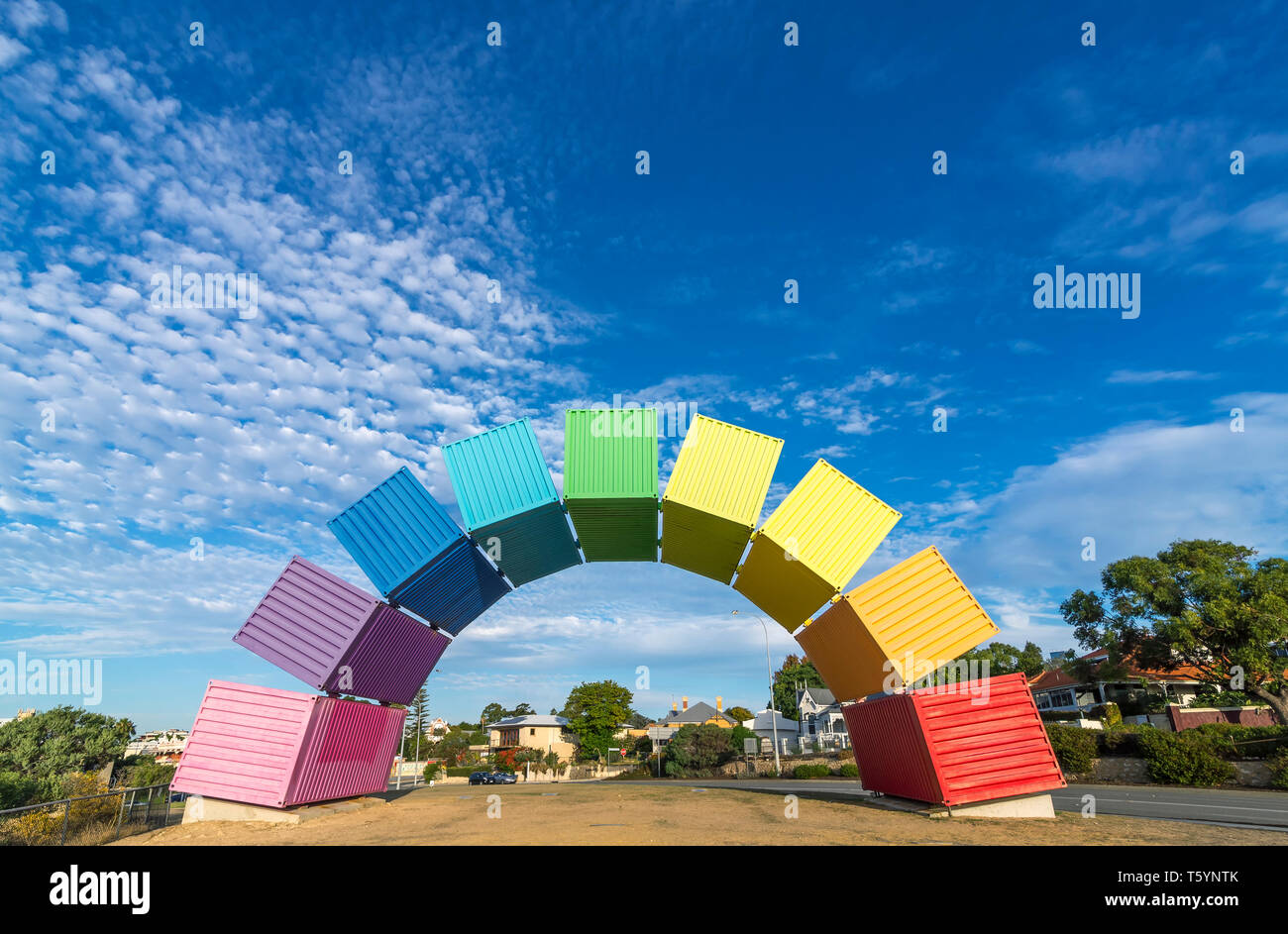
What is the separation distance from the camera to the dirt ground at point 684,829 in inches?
488

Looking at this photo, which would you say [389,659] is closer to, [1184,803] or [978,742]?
[978,742]

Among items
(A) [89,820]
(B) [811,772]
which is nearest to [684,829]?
(A) [89,820]

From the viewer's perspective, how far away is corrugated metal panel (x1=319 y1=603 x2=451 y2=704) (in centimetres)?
1955

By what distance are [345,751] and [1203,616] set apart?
42763 mm

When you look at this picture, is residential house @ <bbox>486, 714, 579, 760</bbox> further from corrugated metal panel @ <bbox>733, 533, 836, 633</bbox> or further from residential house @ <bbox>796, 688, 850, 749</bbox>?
corrugated metal panel @ <bbox>733, 533, 836, 633</bbox>

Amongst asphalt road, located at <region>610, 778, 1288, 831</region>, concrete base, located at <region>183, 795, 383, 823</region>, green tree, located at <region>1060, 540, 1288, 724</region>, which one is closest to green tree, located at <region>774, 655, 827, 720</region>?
green tree, located at <region>1060, 540, 1288, 724</region>

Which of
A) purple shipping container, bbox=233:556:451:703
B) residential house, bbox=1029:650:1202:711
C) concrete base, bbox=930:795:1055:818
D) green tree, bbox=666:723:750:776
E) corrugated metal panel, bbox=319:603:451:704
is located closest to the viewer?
concrete base, bbox=930:795:1055:818

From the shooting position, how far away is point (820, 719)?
7412 cm

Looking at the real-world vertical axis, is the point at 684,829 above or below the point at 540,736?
above

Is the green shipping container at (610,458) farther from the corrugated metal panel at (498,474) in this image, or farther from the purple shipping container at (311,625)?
the purple shipping container at (311,625)

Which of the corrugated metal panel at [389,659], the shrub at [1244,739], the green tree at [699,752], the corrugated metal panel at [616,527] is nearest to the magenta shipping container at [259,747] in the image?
the corrugated metal panel at [389,659]

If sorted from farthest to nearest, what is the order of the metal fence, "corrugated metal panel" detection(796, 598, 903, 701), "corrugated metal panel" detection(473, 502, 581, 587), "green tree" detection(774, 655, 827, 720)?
"green tree" detection(774, 655, 827, 720) → "corrugated metal panel" detection(473, 502, 581, 587) → "corrugated metal panel" detection(796, 598, 903, 701) → the metal fence

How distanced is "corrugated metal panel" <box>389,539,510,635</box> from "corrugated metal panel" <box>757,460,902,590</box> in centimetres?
981
